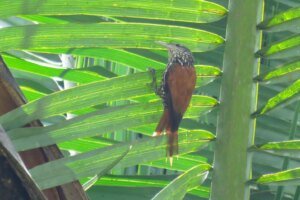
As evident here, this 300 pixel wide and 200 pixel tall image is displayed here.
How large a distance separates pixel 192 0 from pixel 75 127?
29 cm

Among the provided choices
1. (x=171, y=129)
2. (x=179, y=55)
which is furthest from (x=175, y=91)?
(x=171, y=129)

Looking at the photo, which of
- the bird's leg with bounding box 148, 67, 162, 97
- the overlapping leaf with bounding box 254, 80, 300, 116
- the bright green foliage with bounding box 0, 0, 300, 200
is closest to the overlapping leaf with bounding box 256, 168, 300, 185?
the bright green foliage with bounding box 0, 0, 300, 200

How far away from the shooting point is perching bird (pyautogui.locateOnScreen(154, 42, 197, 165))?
1.21 metres

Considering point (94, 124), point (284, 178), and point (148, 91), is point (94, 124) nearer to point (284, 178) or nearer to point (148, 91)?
point (148, 91)

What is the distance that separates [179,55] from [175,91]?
0.39ft

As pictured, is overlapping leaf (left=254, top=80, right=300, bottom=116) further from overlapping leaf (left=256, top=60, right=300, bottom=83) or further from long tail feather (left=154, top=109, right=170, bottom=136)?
long tail feather (left=154, top=109, right=170, bottom=136)

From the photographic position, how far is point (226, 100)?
1203mm

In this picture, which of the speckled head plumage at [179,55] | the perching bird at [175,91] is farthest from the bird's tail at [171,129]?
the speckled head plumage at [179,55]

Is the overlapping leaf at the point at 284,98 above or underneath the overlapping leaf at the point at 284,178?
above

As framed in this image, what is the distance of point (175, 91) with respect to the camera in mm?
1427

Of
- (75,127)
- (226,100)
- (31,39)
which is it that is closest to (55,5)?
(31,39)

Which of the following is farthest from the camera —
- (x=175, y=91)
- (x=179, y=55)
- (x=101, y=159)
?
(x=175, y=91)

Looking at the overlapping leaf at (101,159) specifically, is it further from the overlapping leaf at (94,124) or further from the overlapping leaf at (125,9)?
the overlapping leaf at (125,9)

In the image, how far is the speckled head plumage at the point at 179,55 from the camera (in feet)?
4.13
